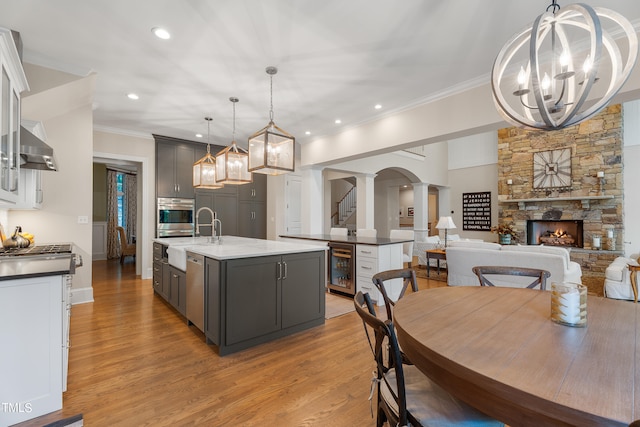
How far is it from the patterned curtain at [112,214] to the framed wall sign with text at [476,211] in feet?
33.5

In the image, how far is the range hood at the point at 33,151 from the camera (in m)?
2.52

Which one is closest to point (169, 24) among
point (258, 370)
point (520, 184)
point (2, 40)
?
point (2, 40)

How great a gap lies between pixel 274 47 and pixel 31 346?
114 inches

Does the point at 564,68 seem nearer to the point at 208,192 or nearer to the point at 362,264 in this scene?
the point at 362,264

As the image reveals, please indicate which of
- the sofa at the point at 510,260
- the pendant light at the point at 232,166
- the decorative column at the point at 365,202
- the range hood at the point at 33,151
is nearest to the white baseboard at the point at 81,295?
the range hood at the point at 33,151

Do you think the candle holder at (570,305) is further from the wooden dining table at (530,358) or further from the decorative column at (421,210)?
the decorative column at (421,210)

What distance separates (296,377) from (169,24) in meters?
3.04

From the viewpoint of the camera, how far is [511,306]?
1.59 meters

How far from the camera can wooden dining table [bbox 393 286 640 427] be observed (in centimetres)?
78

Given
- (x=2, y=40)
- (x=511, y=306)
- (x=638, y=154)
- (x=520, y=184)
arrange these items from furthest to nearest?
(x=520, y=184), (x=638, y=154), (x=2, y=40), (x=511, y=306)

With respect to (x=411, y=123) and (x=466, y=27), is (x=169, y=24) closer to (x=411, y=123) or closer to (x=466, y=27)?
(x=466, y=27)

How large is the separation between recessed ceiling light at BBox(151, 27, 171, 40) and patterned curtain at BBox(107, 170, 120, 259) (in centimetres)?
688

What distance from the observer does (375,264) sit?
13.4ft

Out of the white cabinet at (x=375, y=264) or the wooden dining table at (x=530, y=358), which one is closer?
the wooden dining table at (x=530, y=358)
